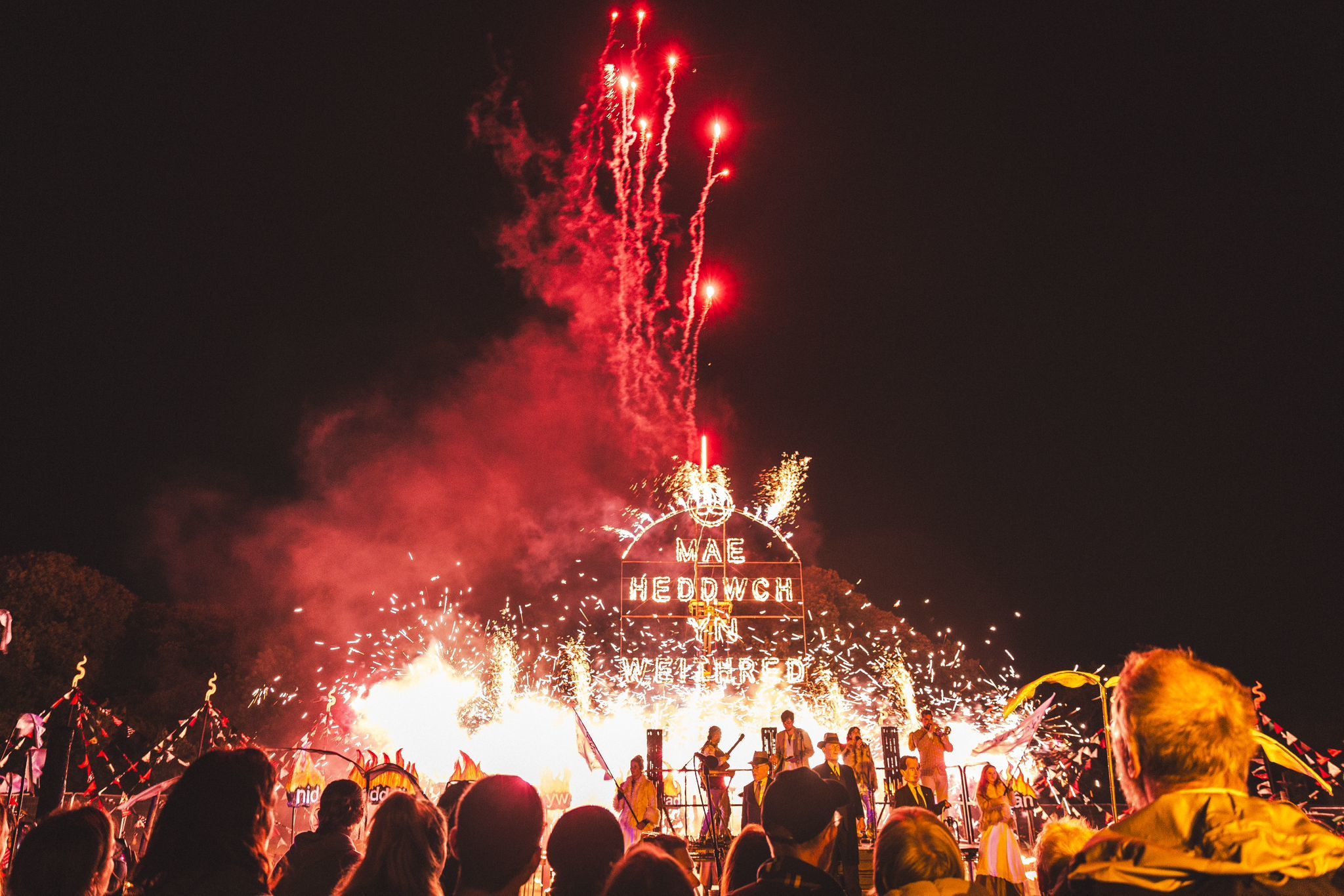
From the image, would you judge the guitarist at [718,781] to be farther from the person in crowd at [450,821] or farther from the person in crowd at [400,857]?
the person in crowd at [400,857]

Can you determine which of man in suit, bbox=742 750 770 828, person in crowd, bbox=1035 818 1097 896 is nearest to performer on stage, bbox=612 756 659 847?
man in suit, bbox=742 750 770 828

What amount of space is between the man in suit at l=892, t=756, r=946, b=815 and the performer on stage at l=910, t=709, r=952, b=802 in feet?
0.49

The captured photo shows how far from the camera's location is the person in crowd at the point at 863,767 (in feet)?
42.5

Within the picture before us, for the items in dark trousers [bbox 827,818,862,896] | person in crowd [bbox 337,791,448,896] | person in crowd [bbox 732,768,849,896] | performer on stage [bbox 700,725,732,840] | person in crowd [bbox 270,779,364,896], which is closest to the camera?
person in crowd [bbox 337,791,448,896]

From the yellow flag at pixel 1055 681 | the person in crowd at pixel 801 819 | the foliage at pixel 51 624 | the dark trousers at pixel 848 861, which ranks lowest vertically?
the dark trousers at pixel 848 861

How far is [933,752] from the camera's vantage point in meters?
13.3

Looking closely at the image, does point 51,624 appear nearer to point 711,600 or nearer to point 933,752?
point 711,600

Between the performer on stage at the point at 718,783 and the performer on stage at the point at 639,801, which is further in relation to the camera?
the performer on stage at the point at 718,783

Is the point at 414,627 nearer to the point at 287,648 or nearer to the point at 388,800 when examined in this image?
the point at 287,648

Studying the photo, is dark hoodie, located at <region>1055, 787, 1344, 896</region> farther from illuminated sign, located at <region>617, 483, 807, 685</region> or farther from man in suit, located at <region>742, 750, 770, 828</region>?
illuminated sign, located at <region>617, 483, 807, 685</region>

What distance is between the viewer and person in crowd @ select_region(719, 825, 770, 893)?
4.07 metres

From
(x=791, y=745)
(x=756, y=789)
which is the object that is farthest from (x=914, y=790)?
(x=791, y=745)

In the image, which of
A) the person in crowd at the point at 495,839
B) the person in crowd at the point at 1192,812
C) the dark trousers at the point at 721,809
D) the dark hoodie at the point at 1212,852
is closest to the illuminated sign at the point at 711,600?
the dark trousers at the point at 721,809

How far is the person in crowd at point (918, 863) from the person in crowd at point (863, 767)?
30.9ft
